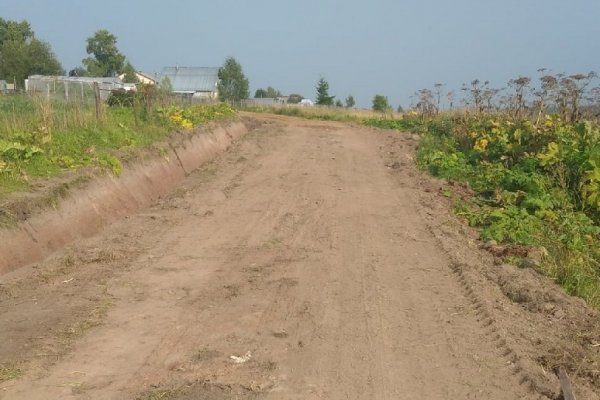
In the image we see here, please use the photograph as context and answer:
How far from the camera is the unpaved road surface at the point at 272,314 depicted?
5336 mm

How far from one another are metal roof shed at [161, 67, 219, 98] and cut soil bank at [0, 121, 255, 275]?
195 ft

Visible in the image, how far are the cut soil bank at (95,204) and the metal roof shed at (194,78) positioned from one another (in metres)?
59.3

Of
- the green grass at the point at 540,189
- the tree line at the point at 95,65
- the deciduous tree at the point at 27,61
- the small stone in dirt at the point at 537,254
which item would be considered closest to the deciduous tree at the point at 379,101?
the tree line at the point at 95,65

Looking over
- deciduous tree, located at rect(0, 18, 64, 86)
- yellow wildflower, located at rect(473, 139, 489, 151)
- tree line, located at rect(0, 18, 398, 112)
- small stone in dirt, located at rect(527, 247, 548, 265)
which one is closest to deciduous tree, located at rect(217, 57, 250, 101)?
tree line, located at rect(0, 18, 398, 112)

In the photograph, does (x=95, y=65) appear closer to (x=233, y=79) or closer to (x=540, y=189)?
(x=233, y=79)

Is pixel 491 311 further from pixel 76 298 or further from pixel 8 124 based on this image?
pixel 8 124


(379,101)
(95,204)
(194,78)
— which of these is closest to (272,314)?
(95,204)

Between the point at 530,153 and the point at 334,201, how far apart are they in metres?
5.27

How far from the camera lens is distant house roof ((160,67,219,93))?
7650 cm

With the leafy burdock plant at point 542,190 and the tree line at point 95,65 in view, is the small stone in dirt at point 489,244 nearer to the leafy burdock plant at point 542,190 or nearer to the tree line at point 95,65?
the leafy burdock plant at point 542,190

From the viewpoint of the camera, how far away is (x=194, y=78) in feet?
259

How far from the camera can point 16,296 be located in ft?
24.6

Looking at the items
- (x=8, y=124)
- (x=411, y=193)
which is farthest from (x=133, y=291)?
(x=411, y=193)

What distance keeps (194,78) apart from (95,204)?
6984 centimetres
